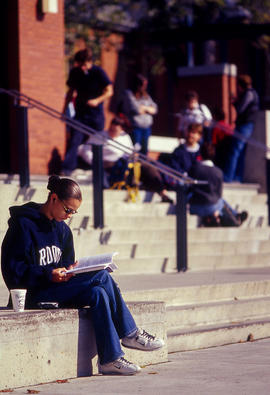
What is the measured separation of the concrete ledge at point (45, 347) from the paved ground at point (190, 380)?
0.09 meters

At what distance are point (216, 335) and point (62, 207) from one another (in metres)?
2.32

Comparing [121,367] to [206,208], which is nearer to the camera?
[121,367]

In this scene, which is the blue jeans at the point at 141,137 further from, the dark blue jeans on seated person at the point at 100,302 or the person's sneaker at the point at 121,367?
the person's sneaker at the point at 121,367

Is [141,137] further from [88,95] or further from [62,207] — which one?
[62,207]

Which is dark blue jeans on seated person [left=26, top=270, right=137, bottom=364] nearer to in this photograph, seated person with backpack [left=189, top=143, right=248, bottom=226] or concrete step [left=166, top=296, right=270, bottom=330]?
concrete step [left=166, top=296, right=270, bottom=330]

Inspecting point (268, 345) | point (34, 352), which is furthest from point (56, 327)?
point (268, 345)

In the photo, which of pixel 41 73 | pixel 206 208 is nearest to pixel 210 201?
pixel 206 208

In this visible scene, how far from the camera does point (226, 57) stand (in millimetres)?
29297

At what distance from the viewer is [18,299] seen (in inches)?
271

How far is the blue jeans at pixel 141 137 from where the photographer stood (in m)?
15.6

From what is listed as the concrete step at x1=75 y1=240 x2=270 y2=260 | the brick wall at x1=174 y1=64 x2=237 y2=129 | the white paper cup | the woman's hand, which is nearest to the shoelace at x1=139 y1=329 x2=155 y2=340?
the woman's hand

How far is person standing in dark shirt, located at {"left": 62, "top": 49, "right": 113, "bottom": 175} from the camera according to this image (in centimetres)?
1404

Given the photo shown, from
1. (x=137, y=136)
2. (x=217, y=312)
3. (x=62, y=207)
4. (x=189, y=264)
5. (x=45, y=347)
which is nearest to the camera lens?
(x=45, y=347)

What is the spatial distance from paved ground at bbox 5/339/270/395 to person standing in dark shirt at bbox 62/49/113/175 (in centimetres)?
640
